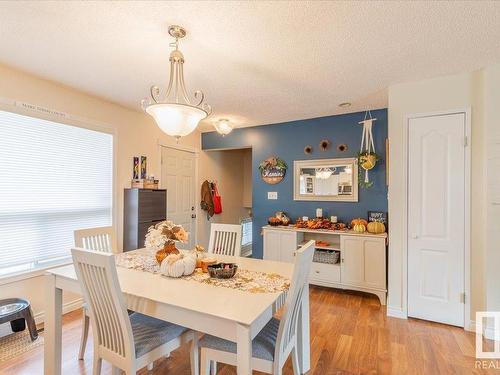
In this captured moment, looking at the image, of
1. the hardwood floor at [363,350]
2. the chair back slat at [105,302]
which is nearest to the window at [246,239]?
the hardwood floor at [363,350]

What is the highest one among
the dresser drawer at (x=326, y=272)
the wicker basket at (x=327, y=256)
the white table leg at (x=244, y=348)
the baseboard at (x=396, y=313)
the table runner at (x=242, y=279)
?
the table runner at (x=242, y=279)

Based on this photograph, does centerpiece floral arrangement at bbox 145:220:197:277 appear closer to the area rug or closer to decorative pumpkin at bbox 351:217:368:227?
the area rug

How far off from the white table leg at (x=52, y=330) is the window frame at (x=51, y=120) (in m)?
1.03

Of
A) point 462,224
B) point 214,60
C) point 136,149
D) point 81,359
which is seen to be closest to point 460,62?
point 462,224

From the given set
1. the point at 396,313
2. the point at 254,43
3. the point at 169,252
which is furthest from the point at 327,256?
the point at 254,43

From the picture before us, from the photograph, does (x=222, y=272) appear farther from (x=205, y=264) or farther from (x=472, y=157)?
(x=472, y=157)

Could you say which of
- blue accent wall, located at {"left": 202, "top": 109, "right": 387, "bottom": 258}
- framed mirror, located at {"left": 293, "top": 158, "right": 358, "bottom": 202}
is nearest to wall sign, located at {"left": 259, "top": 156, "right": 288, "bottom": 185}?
blue accent wall, located at {"left": 202, "top": 109, "right": 387, "bottom": 258}

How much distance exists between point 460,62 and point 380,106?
3.92 feet

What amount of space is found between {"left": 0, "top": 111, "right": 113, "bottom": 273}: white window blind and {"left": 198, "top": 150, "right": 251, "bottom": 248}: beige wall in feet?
6.17

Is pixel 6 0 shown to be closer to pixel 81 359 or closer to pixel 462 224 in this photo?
pixel 81 359

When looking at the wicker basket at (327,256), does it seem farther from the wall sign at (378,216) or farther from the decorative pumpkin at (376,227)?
the wall sign at (378,216)

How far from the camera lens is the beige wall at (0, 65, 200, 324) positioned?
8.20 ft

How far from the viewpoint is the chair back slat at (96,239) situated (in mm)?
2209

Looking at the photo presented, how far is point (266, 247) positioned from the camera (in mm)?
4023
